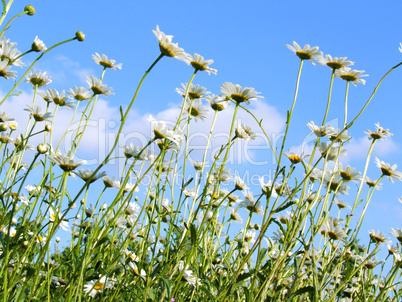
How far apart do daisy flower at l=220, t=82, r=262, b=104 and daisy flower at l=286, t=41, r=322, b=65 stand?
0.87 ft

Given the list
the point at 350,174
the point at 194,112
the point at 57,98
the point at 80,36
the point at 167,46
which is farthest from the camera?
the point at 57,98

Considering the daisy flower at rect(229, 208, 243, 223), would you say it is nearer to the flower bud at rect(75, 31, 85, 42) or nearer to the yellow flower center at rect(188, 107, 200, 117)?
the yellow flower center at rect(188, 107, 200, 117)

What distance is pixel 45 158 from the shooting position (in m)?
1.97

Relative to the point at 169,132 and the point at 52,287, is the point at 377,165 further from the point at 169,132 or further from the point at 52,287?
the point at 52,287

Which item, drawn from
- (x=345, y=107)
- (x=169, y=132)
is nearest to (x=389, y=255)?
(x=345, y=107)

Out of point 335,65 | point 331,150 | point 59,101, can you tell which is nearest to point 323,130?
point 331,150

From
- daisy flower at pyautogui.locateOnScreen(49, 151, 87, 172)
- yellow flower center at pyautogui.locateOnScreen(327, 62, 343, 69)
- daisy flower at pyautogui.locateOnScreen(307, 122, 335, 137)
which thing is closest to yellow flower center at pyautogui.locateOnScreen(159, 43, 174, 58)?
daisy flower at pyautogui.locateOnScreen(49, 151, 87, 172)

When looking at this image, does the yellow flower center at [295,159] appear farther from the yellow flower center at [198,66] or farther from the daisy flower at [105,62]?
the daisy flower at [105,62]

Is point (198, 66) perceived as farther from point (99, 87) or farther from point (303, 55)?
point (99, 87)

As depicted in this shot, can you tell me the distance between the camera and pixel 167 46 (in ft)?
4.94

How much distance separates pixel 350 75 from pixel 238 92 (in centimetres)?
60

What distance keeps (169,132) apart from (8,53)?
1.24m

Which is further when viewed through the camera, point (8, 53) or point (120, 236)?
point (120, 236)

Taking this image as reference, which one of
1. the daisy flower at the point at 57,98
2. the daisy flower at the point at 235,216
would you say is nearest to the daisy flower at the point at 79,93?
the daisy flower at the point at 57,98
